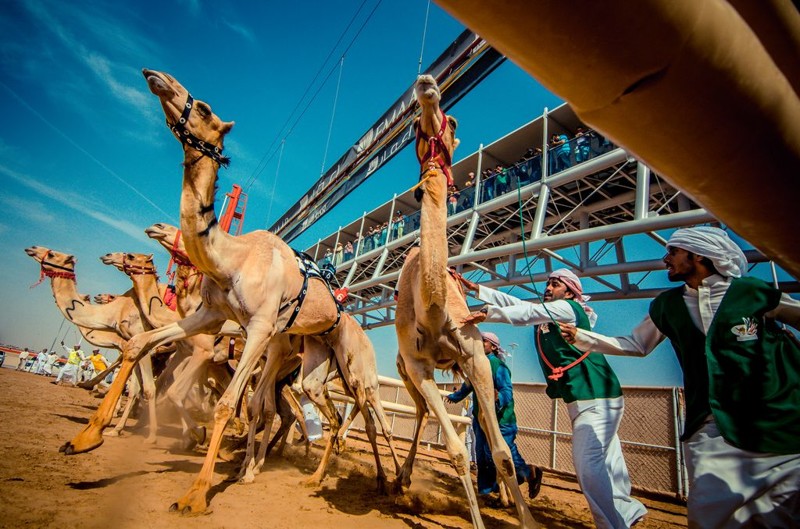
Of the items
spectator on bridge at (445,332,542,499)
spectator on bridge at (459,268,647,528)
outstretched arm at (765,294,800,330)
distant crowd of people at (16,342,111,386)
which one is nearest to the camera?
→ outstretched arm at (765,294,800,330)

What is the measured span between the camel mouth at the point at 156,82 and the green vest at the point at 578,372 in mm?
4093

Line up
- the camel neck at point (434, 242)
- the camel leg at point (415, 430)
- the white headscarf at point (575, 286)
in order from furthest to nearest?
1. the camel leg at point (415, 430)
2. the white headscarf at point (575, 286)
3. the camel neck at point (434, 242)

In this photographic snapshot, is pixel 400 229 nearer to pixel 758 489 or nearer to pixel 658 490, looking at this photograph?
pixel 658 490

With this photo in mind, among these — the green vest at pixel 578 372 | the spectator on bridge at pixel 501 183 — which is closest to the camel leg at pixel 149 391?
the green vest at pixel 578 372

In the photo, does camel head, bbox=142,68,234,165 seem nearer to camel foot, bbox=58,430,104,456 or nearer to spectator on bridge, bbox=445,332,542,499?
camel foot, bbox=58,430,104,456

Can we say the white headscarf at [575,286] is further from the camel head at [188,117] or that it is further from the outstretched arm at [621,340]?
the camel head at [188,117]

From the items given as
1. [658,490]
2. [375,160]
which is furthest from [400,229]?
[658,490]

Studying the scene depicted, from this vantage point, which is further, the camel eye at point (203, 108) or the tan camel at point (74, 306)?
the tan camel at point (74, 306)

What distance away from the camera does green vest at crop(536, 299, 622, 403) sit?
11.4ft

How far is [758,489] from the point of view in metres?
1.93

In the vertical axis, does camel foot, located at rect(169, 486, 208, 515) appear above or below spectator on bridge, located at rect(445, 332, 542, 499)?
below

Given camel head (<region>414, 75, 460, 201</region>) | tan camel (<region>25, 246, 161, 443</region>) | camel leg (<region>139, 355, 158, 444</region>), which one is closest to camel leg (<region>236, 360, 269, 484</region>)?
camel leg (<region>139, 355, 158, 444</region>)

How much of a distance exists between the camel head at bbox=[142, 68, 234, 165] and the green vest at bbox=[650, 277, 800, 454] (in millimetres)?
4233

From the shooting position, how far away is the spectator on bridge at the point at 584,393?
308 centimetres
